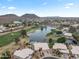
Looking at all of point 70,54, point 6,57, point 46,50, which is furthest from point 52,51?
point 6,57

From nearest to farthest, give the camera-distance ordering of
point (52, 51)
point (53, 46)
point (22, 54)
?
1. point (22, 54)
2. point (52, 51)
3. point (53, 46)

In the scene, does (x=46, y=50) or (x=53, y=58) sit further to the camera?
(x=46, y=50)

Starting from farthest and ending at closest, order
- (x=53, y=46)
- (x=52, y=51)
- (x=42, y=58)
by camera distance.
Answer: (x=53, y=46) < (x=52, y=51) < (x=42, y=58)

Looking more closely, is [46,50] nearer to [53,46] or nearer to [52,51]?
[52,51]

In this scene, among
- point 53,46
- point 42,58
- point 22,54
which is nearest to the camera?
point 42,58

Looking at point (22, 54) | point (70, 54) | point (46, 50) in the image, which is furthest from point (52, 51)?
point (22, 54)

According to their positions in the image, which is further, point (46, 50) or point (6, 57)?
point (46, 50)

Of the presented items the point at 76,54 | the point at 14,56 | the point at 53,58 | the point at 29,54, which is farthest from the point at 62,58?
the point at 14,56

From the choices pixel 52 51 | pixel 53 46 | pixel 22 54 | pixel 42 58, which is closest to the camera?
pixel 42 58

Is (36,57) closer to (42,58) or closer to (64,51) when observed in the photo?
(42,58)
